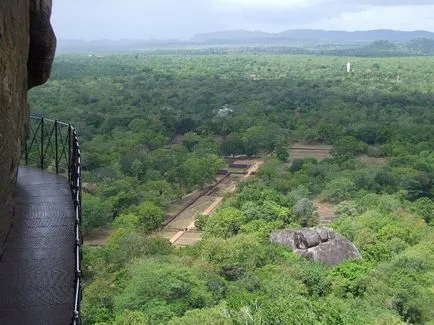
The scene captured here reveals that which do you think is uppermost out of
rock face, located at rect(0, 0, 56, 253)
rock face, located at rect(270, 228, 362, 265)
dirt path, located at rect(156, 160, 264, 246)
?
rock face, located at rect(0, 0, 56, 253)

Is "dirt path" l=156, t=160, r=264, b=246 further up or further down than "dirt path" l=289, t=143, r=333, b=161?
further down

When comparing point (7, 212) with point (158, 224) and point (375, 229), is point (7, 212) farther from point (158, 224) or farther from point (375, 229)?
point (158, 224)

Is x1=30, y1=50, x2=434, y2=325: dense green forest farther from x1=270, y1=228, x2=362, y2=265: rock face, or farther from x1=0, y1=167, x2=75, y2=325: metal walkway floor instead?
x1=0, y1=167, x2=75, y2=325: metal walkway floor

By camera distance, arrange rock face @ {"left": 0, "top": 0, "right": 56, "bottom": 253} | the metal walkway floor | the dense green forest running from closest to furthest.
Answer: rock face @ {"left": 0, "top": 0, "right": 56, "bottom": 253} < the metal walkway floor < the dense green forest

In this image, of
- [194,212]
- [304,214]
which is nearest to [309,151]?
[194,212]

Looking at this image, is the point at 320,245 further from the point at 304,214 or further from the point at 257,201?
the point at 257,201

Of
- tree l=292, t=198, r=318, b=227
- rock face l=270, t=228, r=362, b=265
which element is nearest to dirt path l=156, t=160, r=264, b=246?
tree l=292, t=198, r=318, b=227

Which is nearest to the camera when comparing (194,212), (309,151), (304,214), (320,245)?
(320,245)
